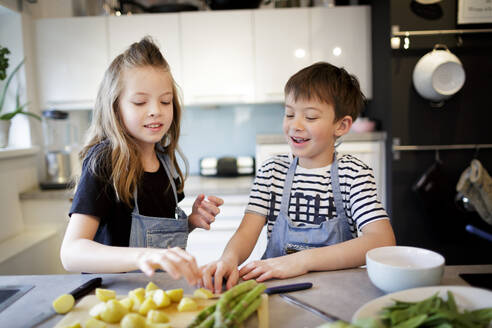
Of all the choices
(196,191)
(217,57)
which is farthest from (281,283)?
(217,57)

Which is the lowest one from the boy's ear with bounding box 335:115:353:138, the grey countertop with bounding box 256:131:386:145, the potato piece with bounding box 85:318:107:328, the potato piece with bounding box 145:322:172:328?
the potato piece with bounding box 145:322:172:328

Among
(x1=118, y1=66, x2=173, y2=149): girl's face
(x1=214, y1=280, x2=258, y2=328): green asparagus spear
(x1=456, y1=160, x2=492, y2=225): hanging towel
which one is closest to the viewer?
(x1=214, y1=280, x2=258, y2=328): green asparagus spear

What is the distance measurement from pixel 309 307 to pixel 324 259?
223mm

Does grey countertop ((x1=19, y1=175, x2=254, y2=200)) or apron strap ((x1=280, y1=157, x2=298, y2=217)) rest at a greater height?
apron strap ((x1=280, y1=157, x2=298, y2=217))

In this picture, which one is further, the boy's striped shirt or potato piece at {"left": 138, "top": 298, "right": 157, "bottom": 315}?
the boy's striped shirt

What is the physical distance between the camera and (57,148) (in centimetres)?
254

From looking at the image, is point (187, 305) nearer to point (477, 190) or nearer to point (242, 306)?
point (242, 306)

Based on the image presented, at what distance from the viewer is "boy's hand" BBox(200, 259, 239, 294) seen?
0.73 metres

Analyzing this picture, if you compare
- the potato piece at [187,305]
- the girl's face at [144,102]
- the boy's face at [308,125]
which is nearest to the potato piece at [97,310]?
A: the potato piece at [187,305]

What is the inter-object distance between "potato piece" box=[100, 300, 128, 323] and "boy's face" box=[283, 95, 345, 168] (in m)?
0.63

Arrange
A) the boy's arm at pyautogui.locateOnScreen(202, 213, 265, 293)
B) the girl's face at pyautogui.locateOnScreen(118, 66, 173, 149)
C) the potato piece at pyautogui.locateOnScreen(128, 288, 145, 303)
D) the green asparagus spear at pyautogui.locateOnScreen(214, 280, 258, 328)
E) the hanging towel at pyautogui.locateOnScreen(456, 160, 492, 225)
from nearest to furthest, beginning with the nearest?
the green asparagus spear at pyautogui.locateOnScreen(214, 280, 258, 328) < the potato piece at pyautogui.locateOnScreen(128, 288, 145, 303) < the boy's arm at pyautogui.locateOnScreen(202, 213, 265, 293) < the girl's face at pyautogui.locateOnScreen(118, 66, 173, 149) < the hanging towel at pyautogui.locateOnScreen(456, 160, 492, 225)

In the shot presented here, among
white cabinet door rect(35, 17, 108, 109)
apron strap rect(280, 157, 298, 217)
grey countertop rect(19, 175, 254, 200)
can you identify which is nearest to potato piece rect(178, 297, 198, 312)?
apron strap rect(280, 157, 298, 217)

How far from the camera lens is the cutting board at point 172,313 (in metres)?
0.58

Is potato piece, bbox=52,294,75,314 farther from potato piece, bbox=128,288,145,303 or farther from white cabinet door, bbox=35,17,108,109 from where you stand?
white cabinet door, bbox=35,17,108,109
